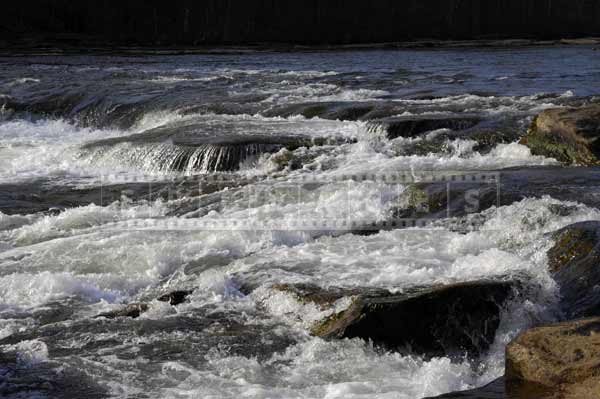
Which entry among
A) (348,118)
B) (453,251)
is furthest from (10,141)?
(453,251)

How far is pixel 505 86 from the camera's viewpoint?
17.9 m

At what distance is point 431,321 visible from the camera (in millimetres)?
5781

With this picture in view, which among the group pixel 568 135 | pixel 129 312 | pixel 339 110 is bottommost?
pixel 129 312

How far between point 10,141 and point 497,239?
34.4 feet

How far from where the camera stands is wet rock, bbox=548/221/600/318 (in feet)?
20.1

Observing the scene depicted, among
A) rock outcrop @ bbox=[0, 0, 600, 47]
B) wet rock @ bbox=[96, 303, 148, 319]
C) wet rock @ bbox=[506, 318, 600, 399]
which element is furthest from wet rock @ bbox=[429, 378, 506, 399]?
rock outcrop @ bbox=[0, 0, 600, 47]

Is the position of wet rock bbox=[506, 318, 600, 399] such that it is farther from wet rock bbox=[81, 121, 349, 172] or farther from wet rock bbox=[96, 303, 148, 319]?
wet rock bbox=[81, 121, 349, 172]

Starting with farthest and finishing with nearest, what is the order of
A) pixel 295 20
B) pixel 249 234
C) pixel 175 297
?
pixel 295 20
pixel 249 234
pixel 175 297

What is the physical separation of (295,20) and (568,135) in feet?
128

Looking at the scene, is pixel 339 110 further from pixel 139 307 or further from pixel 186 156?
pixel 139 307

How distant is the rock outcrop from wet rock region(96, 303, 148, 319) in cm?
3837

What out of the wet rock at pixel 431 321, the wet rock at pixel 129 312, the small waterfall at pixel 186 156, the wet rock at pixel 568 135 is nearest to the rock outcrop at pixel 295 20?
the small waterfall at pixel 186 156

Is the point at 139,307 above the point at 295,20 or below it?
below

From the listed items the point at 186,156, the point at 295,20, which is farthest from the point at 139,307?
the point at 295,20
